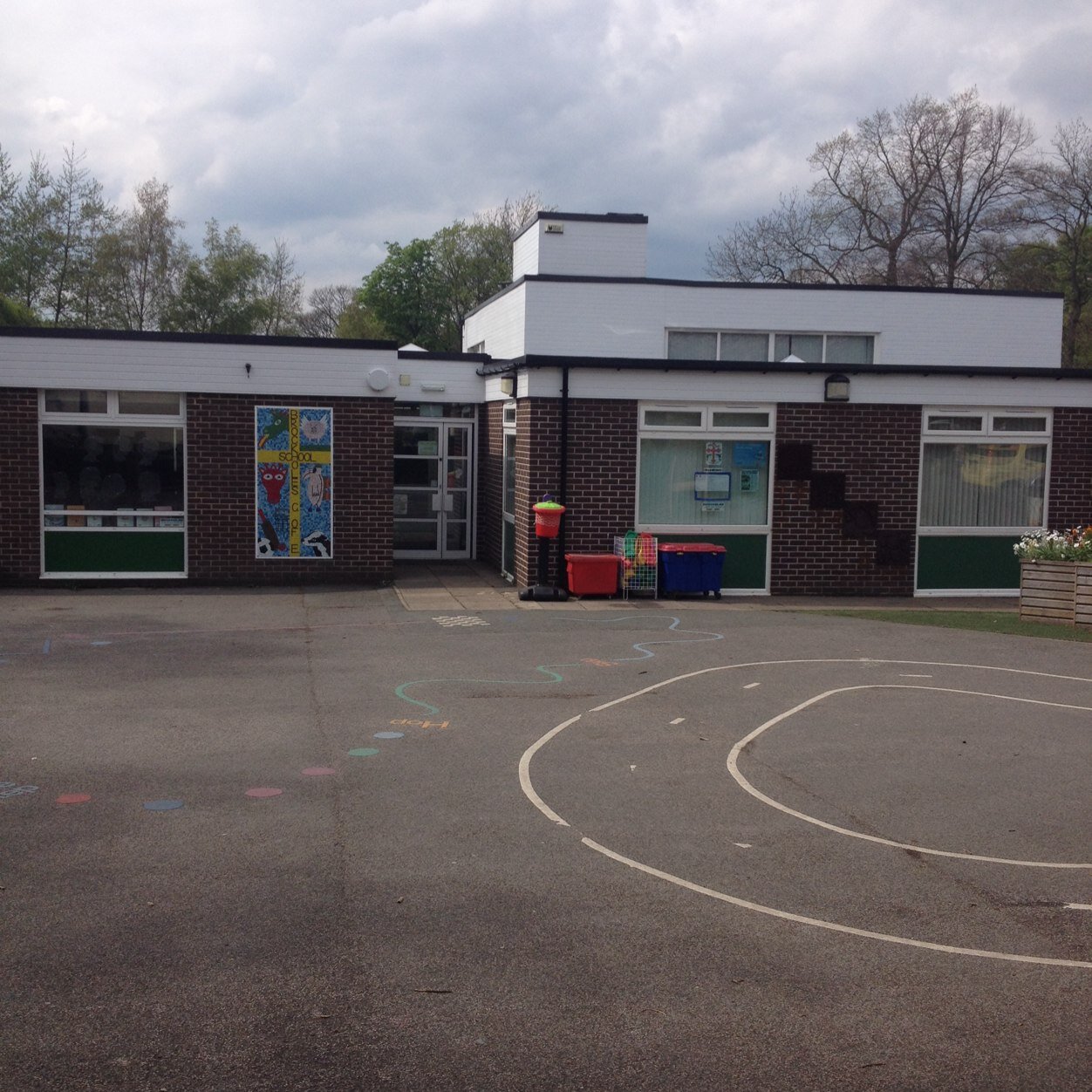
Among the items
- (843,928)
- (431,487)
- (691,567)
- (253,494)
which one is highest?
(431,487)

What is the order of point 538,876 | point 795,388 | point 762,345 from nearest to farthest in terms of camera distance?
1. point 538,876
2. point 795,388
3. point 762,345

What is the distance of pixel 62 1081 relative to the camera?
436 cm

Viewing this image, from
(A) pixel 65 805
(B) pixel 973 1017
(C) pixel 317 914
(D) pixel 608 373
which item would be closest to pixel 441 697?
(A) pixel 65 805

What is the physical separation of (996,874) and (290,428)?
14.0 metres

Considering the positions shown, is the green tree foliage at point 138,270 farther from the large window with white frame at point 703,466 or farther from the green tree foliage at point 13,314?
the large window with white frame at point 703,466

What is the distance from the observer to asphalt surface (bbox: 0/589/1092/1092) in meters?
4.68

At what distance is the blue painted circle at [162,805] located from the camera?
7512 millimetres

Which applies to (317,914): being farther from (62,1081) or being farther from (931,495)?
(931,495)

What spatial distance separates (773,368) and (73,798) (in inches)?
506

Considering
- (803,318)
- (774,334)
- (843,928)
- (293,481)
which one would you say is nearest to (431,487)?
(293,481)

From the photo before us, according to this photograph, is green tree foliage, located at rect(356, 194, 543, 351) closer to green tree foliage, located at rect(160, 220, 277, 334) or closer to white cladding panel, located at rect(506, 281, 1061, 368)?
green tree foliage, located at rect(160, 220, 277, 334)

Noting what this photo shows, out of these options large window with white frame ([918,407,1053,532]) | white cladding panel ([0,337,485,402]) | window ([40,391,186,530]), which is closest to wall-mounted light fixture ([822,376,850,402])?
large window with white frame ([918,407,1053,532])

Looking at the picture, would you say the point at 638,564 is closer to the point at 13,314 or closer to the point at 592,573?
the point at 592,573

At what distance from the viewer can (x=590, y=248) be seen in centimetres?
2466
